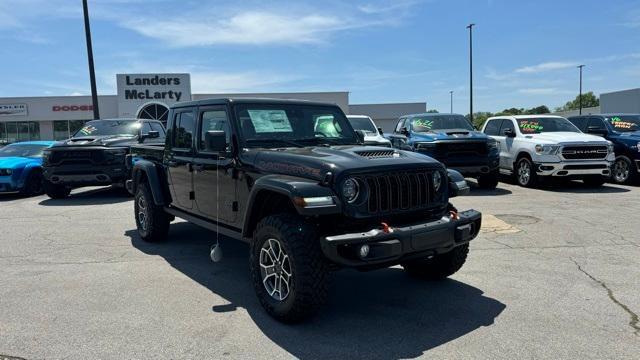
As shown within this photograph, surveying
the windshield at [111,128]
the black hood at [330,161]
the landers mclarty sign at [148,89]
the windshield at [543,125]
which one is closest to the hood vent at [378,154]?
the black hood at [330,161]

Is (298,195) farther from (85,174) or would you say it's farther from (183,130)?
(85,174)

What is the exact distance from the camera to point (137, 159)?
24.5 ft

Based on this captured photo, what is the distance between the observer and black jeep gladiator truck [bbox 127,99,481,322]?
372cm

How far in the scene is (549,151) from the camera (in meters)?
11.7

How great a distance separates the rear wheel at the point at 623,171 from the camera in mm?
12594

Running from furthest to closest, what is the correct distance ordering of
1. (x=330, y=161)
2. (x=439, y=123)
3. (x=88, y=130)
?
(x=439, y=123)
(x=88, y=130)
(x=330, y=161)

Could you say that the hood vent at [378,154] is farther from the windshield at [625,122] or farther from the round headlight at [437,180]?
the windshield at [625,122]

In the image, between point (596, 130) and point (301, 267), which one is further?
point (596, 130)

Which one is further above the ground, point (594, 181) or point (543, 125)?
point (543, 125)

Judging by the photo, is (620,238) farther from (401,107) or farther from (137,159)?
(401,107)

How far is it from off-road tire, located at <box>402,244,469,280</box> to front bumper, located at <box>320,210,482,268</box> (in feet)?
2.19

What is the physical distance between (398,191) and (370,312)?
3.52 ft

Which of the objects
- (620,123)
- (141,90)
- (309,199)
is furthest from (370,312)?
(141,90)

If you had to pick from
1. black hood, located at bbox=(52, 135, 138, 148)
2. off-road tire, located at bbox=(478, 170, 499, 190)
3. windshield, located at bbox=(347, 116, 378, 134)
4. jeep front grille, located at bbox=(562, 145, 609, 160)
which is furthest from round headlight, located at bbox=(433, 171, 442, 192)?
windshield, located at bbox=(347, 116, 378, 134)
